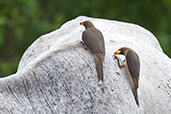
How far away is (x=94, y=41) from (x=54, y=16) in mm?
9376

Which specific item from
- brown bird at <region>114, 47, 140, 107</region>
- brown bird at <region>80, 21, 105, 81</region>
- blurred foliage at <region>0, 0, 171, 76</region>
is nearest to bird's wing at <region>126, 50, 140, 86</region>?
brown bird at <region>114, 47, 140, 107</region>

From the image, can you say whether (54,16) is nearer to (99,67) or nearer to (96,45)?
(96,45)

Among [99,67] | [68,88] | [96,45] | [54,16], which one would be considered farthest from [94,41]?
[54,16]

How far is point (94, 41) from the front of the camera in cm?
349

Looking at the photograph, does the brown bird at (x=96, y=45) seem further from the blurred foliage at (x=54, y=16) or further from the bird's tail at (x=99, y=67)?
the blurred foliage at (x=54, y=16)

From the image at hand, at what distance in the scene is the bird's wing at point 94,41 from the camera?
3421mm

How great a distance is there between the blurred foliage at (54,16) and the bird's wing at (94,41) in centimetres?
641

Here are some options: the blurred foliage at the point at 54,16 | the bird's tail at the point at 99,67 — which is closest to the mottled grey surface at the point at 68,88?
the bird's tail at the point at 99,67

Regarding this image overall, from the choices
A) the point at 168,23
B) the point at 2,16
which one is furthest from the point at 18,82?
the point at 168,23

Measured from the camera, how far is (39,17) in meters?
12.3

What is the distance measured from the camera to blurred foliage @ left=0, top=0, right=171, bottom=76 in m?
11.3

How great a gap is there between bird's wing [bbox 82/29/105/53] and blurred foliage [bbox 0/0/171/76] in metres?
6.41

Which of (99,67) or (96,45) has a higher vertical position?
(96,45)

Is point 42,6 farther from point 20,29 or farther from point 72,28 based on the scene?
point 72,28
